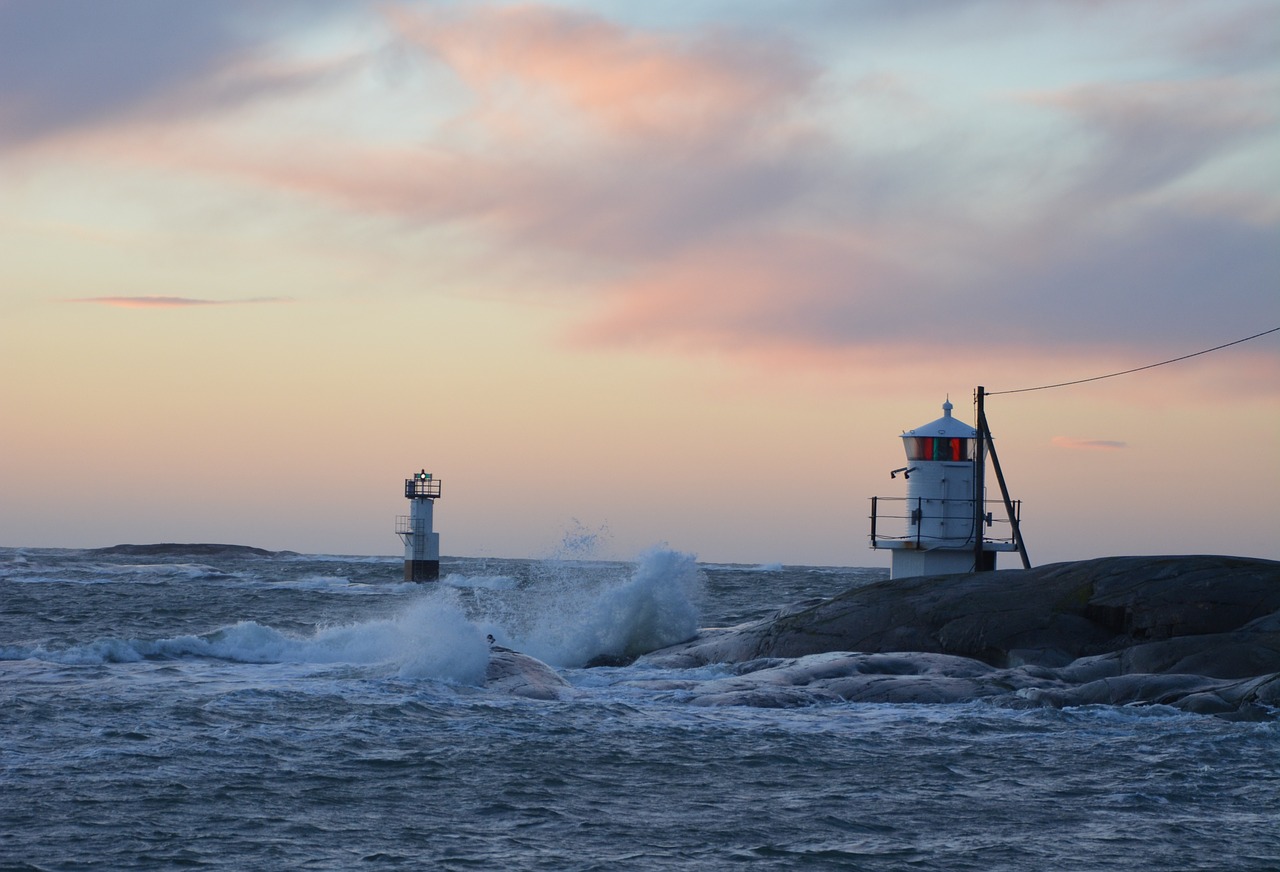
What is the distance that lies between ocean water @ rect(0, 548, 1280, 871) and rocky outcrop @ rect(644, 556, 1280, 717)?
2.21ft

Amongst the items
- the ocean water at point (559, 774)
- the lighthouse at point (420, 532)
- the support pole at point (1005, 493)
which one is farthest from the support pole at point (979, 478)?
the lighthouse at point (420, 532)

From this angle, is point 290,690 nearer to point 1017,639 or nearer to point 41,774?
point 41,774

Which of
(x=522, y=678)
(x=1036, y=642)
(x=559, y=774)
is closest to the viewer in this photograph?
(x=559, y=774)

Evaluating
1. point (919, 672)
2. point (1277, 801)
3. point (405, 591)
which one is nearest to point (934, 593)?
point (919, 672)

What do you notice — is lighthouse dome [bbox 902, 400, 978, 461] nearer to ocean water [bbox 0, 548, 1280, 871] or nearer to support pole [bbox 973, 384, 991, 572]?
support pole [bbox 973, 384, 991, 572]

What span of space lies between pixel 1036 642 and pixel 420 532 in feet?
143

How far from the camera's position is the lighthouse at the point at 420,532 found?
186 ft

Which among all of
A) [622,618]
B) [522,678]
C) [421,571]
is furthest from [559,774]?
[421,571]

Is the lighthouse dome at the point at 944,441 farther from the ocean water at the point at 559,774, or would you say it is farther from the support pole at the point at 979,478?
the ocean water at the point at 559,774

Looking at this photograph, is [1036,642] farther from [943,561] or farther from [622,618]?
[622,618]

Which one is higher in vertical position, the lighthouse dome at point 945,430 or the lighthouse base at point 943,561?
the lighthouse dome at point 945,430

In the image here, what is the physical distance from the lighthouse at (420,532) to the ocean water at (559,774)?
38.4 metres

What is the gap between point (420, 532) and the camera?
→ 57.2m

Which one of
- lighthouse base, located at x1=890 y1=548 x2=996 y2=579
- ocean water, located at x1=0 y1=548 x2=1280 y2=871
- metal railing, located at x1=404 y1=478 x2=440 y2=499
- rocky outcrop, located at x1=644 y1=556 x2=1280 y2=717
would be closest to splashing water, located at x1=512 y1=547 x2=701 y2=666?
rocky outcrop, located at x1=644 y1=556 x2=1280 y2=717
